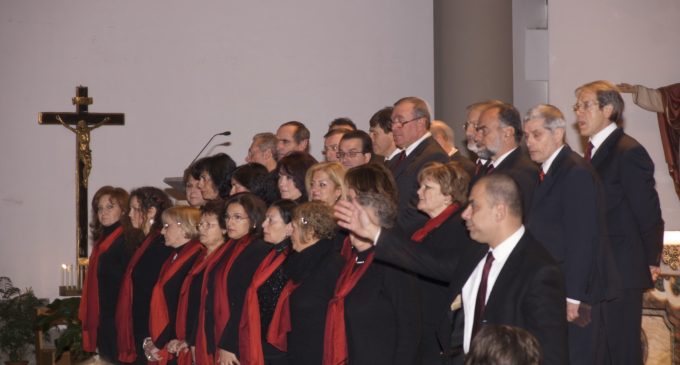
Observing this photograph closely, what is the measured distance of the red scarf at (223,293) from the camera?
5.66 m

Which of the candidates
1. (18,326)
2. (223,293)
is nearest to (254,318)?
(223,293)

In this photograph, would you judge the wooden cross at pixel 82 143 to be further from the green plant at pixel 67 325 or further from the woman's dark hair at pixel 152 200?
the woman's dark hair at pixel 152 200

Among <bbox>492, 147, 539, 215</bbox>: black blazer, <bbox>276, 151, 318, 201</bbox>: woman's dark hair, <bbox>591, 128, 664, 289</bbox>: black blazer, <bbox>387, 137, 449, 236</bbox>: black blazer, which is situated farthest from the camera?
<bbox>276, 151, 318, 201</bbox>: woman's dark hair

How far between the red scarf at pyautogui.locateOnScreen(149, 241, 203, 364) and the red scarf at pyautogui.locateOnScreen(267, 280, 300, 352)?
46.5 inches

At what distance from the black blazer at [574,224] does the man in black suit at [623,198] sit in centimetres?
45

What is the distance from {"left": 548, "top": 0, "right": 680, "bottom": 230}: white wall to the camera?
8961 millimetres

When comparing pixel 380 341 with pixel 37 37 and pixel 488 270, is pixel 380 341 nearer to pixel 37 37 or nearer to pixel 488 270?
pixel 488 270

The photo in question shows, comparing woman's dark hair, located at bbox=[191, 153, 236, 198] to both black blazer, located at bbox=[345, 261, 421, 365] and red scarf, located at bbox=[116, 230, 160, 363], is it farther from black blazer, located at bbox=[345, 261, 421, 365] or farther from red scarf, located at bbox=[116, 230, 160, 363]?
black blazer, located at bbox=[345, 261, 421, 365]

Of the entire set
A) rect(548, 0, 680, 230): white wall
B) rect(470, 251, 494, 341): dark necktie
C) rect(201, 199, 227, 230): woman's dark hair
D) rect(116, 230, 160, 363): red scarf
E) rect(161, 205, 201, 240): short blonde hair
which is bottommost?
rect(116, 230, 160, 363): red scarf

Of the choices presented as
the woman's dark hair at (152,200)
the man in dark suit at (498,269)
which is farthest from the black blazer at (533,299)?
the woman's dark hair at (152,200)

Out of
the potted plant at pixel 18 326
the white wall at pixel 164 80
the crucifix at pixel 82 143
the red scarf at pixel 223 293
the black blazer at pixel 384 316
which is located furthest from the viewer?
the white wall at pixel 164 80

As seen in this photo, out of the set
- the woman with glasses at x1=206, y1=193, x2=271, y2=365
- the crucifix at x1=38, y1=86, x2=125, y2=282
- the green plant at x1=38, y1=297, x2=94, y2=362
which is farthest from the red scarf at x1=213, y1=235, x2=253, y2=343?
the crucifix at x1=38, y1=86, x2=125, y2=282

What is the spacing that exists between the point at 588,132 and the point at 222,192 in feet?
7.91

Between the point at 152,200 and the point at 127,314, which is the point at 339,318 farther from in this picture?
the point at 152,200
